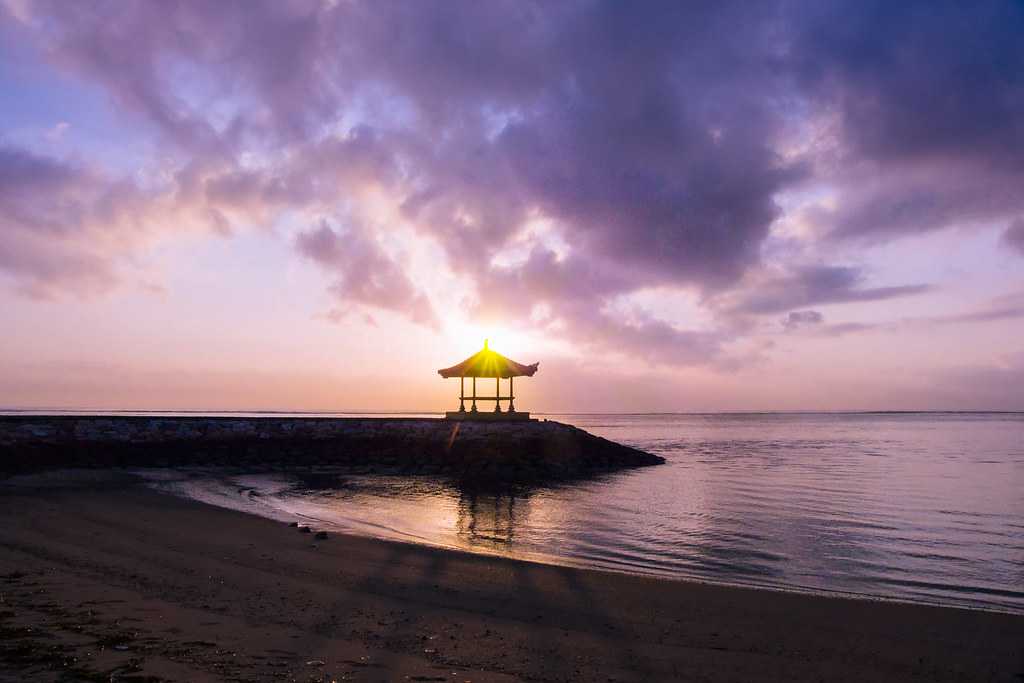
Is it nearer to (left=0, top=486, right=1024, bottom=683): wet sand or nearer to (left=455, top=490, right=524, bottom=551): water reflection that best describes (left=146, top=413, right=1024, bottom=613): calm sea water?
(left=455, top=490, right=524, bottom=551): water reflection

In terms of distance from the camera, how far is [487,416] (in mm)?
38094

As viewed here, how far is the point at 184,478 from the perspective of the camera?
25.9 m

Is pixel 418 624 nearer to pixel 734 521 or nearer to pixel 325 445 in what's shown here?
pixel 734 521

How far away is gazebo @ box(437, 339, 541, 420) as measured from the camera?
36906mm

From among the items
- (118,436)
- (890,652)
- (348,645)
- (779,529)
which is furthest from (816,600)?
(118,436)

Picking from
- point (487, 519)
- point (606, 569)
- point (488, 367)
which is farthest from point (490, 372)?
point (606, 569)

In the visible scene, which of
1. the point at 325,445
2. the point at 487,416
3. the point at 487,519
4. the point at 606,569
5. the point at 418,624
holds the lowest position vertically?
the point at 487,519

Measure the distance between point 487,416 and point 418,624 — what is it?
1201 inches

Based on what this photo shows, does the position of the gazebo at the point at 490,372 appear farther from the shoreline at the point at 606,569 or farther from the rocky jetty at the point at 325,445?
the shoreline at the point at 606,569

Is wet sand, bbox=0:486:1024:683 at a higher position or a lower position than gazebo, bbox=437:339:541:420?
lower

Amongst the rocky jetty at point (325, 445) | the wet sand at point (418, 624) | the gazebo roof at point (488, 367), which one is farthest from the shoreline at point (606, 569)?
the gazebo roof at point (488, 367)

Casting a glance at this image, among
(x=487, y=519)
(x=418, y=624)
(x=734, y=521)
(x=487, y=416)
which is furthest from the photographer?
(x=487, y=416)

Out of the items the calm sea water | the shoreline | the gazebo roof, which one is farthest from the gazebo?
the shoreline

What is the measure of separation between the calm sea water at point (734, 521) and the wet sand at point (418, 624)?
2.27 meters
